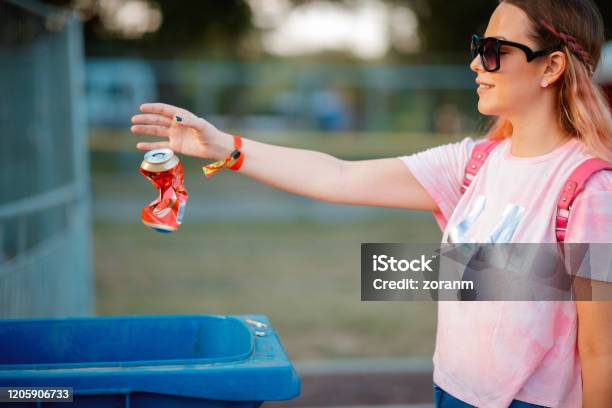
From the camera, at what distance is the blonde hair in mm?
2023

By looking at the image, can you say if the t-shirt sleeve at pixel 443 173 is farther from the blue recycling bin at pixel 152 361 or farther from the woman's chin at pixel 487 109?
the blue recycling bin at pixel 152 361

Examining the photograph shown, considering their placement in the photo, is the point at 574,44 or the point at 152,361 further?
the point at 574,44

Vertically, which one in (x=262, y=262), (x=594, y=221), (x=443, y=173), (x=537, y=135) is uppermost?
(x=537, y=135)

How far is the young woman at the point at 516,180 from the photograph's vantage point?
6.23ft

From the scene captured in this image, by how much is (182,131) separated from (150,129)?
10 centimetres

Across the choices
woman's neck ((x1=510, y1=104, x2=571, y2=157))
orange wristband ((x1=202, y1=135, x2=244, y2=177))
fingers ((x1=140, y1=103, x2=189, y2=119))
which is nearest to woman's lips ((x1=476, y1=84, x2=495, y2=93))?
woman's neck ((x1=510, y1=104, x2=571, y2=157))

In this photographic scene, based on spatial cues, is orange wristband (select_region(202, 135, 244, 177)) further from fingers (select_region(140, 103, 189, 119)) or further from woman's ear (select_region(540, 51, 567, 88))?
woman's ear (select_region(540, 51, 567, 88))

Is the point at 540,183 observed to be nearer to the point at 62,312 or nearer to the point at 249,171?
the point at 249,171

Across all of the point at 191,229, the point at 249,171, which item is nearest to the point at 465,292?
the point at 249,171

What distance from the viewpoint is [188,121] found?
85.1 inches

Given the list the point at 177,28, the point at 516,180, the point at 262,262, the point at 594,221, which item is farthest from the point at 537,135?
the point at 177,28

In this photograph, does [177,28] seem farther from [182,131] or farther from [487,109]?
[487,109]

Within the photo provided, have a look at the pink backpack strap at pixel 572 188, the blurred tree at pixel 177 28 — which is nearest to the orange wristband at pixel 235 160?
the pink backpack strap at pixel 572 188

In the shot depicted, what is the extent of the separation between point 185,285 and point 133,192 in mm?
6965
